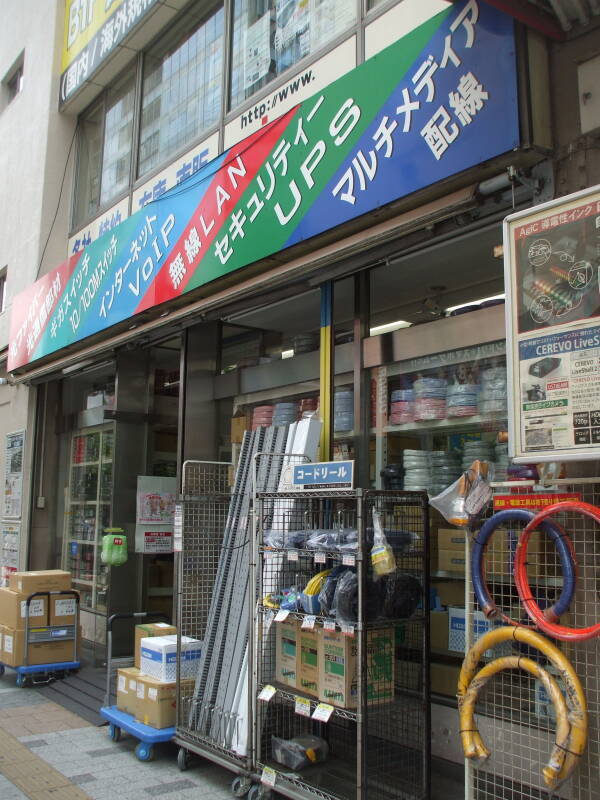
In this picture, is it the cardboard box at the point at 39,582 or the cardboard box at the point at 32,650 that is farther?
the cardboard box at the point at 39,582

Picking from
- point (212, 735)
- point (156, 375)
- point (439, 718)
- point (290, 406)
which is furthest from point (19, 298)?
point (439, 718)

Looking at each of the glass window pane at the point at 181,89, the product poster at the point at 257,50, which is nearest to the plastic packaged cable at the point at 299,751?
the product poster at the point at 257,50

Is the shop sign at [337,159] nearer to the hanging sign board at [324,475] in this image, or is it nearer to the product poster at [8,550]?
the hanging sign board at [324,475]

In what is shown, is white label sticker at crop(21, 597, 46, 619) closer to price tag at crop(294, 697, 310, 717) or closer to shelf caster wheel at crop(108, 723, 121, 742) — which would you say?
shelf caster wheel at crop(108, 723, 121, 742)

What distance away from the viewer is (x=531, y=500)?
10.7ft

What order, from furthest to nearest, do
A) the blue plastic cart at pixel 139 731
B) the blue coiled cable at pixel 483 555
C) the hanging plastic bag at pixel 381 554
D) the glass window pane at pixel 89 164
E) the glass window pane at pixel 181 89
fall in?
the glass window pane at pixel 89 164
the glass window pane at pixel 181 89
the blue plastic cart at pixel 139 731
the hanging plastic bag at pixel 381 554
the blue coiled cable at pixel 483 555

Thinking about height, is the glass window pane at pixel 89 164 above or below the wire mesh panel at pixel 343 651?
above

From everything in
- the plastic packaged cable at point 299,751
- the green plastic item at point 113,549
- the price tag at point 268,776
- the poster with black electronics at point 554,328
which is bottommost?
the price tag at point 268,776

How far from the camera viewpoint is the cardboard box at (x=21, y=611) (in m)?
7.26

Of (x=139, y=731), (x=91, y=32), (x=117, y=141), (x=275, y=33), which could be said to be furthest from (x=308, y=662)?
(x=91, y=32)

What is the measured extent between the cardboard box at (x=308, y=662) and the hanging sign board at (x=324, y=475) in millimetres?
823

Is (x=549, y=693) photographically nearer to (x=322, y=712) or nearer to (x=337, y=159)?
(x=322, y=712)

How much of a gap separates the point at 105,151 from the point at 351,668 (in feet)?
26.3

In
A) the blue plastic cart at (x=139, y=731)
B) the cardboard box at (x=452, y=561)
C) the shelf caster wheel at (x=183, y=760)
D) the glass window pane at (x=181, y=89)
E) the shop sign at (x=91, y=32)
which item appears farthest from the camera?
the shop sign at (x=91, y=32)
